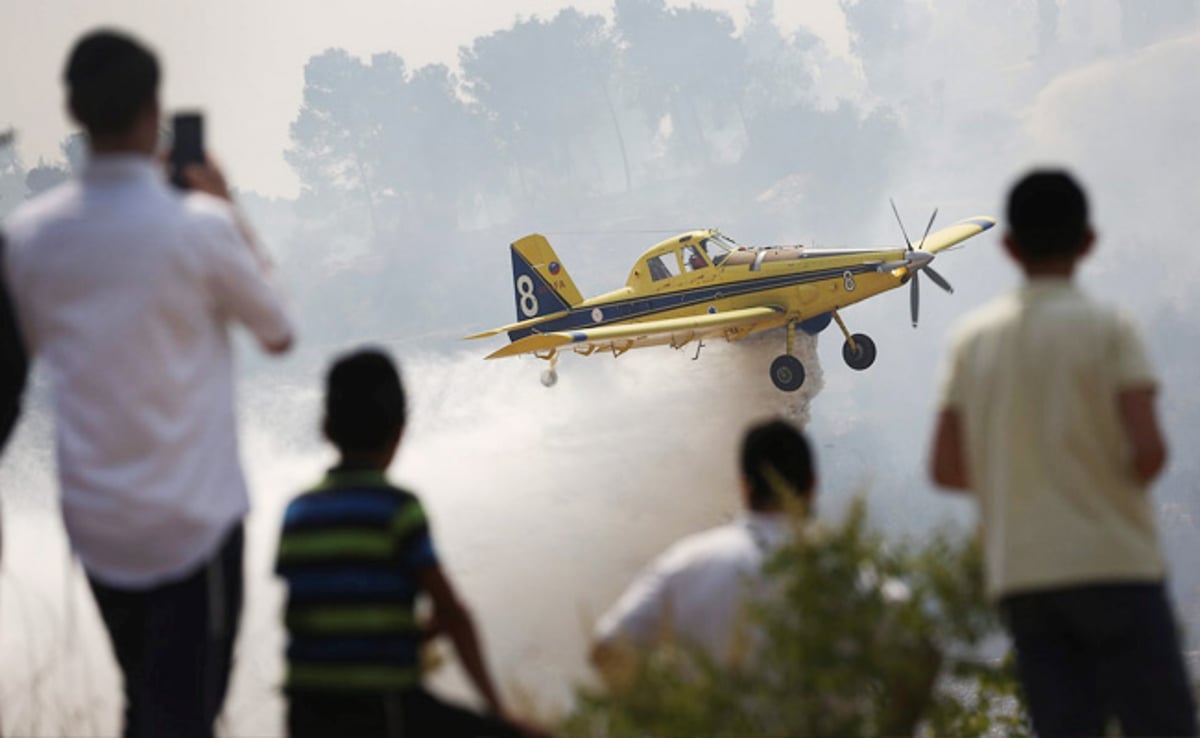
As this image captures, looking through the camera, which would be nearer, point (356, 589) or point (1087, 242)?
point (356, 589)

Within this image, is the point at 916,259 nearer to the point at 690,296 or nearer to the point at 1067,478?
the point at 690,296

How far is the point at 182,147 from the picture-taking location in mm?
3227

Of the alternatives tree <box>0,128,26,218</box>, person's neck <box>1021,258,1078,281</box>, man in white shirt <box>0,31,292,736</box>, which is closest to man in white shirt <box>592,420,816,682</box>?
person's neck <box>1021,258,1078,281</box>

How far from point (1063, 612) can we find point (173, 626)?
79.9 inches

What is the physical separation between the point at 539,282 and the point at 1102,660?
20885 millimetres

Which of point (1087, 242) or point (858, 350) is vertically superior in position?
point (858, 350)

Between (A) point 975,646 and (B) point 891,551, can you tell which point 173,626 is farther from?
(A) point 975,646

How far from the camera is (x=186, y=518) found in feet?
9.42

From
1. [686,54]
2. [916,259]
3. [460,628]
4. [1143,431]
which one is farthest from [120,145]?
[686,54]

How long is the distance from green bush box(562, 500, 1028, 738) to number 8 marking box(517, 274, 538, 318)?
20232 mm

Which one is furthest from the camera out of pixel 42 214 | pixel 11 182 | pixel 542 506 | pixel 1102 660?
pixel 11 182

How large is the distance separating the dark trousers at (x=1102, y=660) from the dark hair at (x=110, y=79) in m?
2.29

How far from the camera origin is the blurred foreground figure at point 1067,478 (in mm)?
2910

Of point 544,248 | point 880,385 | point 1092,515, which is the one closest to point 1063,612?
point 1092,515
